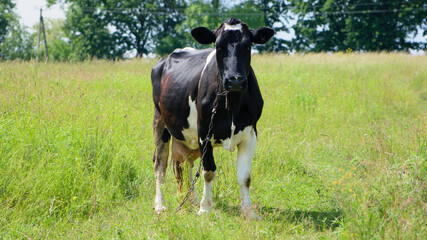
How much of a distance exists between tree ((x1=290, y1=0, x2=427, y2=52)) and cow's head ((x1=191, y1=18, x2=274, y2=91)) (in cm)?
3700

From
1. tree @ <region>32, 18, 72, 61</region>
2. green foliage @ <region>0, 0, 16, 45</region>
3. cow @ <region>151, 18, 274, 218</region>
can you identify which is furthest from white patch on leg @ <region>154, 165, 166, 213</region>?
tree @ <region>32, 18, 72, 61</region>

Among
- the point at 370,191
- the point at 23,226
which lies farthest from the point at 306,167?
the point at 23,226

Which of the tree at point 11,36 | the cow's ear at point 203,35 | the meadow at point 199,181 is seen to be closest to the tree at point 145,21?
the tree at point 11,36

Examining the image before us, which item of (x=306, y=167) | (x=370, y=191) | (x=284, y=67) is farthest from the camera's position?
(x=284, y=67)

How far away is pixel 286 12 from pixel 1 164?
46.3 m

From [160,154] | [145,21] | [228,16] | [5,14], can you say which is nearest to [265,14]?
[228,16]

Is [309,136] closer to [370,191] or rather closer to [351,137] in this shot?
[351,137]

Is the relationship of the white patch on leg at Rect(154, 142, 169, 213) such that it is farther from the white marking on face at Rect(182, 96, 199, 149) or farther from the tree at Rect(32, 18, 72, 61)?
the tree at Rect(32, 18, 72, 61)

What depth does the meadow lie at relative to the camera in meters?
Answer: 3.50

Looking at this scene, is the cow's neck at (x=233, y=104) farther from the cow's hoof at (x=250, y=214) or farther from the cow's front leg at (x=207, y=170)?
the cow's hoof at (x=250, y=214)

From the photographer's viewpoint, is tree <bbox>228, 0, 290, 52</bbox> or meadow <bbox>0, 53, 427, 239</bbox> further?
tree <bbox>228, 0, 290, 52</bbox>

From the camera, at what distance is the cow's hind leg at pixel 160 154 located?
201 inches

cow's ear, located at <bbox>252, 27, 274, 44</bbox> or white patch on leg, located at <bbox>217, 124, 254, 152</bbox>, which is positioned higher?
cow's ear, located at <bbox>252, 27, 274, 44</bbox>

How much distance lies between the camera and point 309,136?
7.92 m
